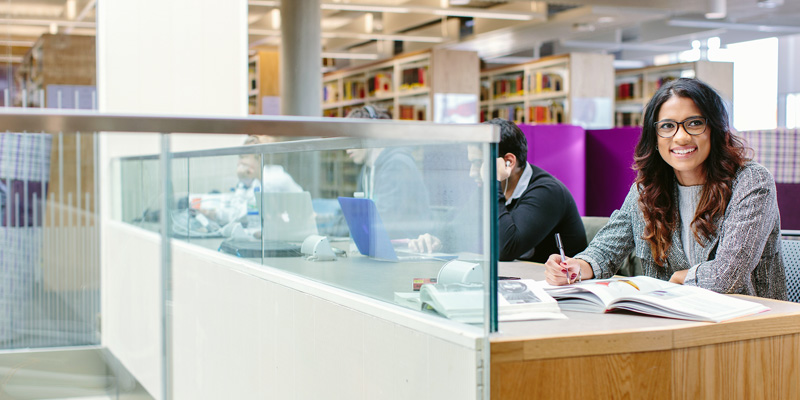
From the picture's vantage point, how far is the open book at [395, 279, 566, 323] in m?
1.33

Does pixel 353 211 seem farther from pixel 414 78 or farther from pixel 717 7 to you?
pixel 414 78

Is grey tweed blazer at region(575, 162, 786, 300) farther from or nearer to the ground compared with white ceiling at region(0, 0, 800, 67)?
nearer to the ground

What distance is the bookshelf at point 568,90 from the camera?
9.09 metres

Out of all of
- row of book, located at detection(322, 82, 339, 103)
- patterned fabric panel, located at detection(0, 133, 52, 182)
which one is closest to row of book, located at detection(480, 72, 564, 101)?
row of book, located at detection(322, 82, 339, 103)

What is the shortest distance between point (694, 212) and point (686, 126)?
0.23 metres

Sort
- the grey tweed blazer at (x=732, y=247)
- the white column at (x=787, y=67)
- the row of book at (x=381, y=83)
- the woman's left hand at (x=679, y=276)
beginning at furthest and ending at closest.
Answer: the white column at (x=787, y=67) < the row of book at (x=381, y=83) < the woman's left hand at (x=679, y=276) < the grey tweed blazer at (x=732, y=247)

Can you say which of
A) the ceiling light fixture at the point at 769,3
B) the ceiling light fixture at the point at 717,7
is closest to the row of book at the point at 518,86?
the ceiling light fixture at the point at 717,7

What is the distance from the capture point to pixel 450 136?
1.36 meters

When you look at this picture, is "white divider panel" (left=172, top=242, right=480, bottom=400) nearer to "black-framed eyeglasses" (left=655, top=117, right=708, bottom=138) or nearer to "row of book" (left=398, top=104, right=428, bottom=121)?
"black-framed eyeglasses" (left=655, top=117, right=708, bottom=138)

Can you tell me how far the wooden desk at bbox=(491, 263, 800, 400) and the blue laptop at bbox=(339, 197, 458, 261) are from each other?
325 mm

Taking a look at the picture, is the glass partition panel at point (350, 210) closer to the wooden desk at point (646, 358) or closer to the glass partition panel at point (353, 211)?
the glass partition panel at point (353, 211)

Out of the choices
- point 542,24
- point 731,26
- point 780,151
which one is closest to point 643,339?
point 780,151

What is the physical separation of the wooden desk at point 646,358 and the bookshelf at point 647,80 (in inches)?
303

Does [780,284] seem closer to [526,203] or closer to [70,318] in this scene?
[526,203]
